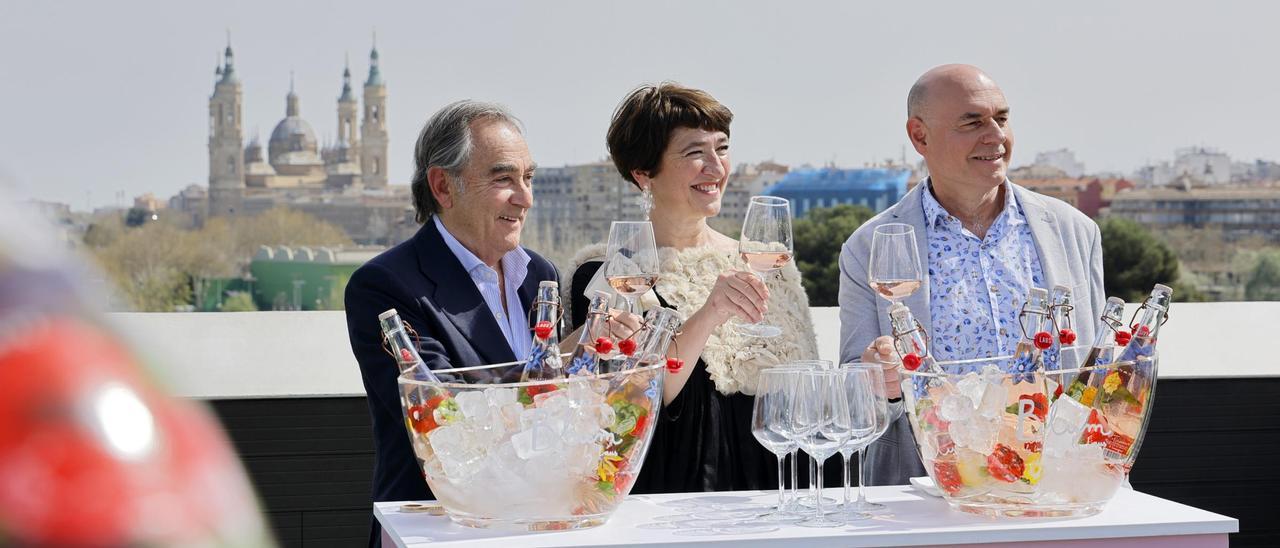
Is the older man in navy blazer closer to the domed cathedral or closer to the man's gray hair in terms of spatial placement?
the man's gray hair

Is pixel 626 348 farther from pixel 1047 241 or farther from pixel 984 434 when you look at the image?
pixel 1047 241

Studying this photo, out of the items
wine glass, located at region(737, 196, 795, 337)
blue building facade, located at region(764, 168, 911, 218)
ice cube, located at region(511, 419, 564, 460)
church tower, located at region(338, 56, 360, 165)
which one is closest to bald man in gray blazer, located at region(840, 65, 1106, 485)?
wine glass, located at region(737, 196, 795, 337)

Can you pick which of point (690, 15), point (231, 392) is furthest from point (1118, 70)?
point (231, 392)

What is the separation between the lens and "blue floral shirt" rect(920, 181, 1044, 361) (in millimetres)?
2512

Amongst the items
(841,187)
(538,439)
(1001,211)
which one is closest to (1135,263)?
(841,187)

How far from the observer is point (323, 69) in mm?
46094

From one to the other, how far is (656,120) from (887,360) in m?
0.82

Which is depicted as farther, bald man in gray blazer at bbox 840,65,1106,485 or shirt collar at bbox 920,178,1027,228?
shirt collar at bbox 920,178,1027,228

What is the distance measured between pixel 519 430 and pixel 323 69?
4627 centimetres

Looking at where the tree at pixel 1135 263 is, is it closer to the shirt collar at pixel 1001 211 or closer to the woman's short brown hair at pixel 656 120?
the shirt collar at pixel 1001 211

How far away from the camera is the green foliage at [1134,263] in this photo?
36406 mm

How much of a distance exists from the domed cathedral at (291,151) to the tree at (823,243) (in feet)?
47.3

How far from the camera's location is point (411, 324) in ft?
7.02

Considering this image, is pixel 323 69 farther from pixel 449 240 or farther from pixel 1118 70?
pixel 449 240
